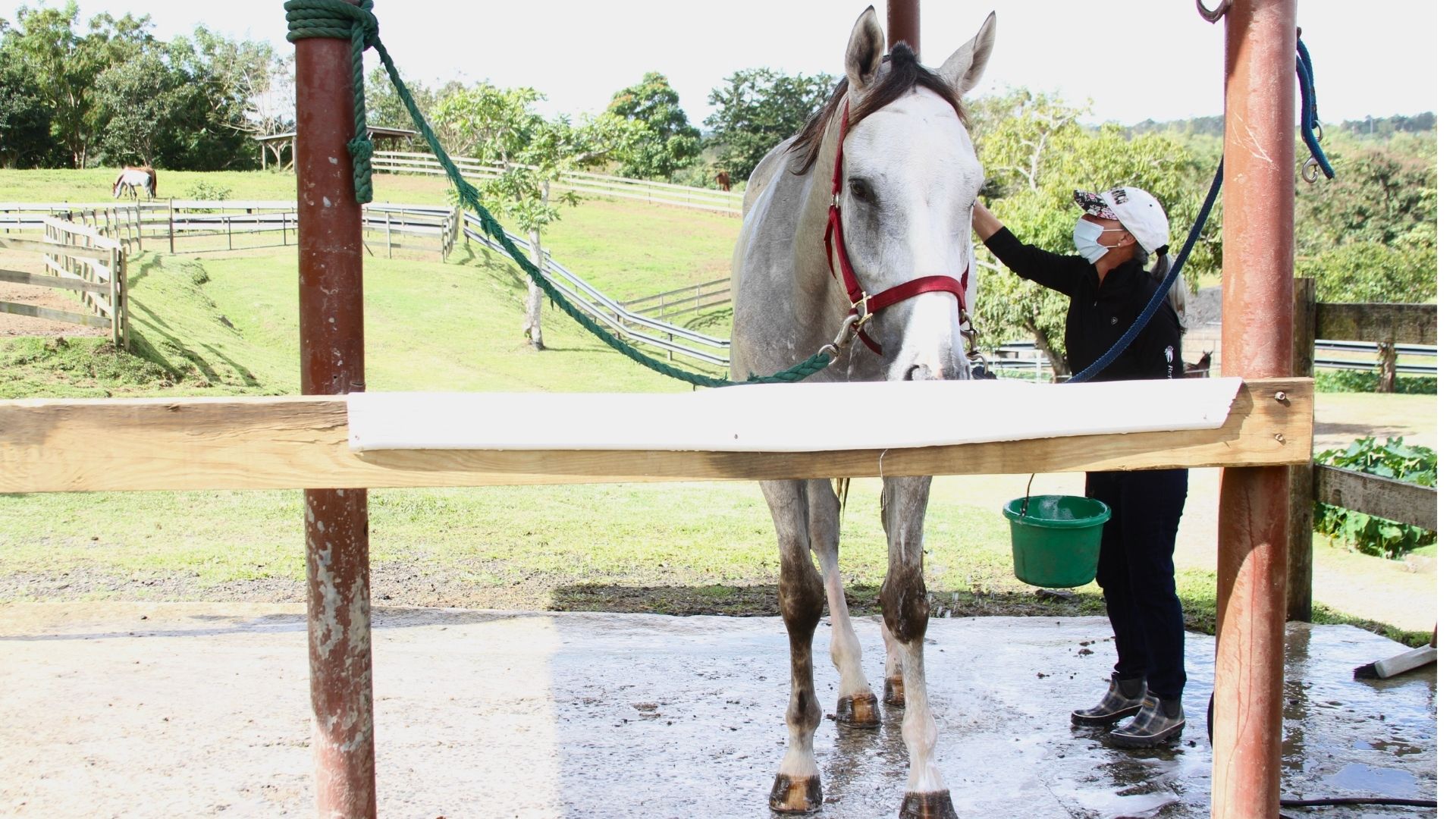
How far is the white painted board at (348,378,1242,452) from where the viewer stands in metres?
1.85

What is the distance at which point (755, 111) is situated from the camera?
63.7 metres

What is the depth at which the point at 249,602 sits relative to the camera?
5801 mm

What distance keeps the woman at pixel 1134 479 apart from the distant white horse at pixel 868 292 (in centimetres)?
44

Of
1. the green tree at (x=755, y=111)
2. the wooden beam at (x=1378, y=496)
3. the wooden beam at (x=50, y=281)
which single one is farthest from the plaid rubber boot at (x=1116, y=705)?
the green tree at (x=755, y=111)

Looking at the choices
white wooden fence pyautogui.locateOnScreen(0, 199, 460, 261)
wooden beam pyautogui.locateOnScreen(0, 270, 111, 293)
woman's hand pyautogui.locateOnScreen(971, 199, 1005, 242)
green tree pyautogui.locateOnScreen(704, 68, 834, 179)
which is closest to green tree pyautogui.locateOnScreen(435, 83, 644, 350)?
white wooden fence pyautogui.locateOnScreen(0, 199, 460, 261)

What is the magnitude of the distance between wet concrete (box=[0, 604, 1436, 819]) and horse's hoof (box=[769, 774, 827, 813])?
5 centimetres

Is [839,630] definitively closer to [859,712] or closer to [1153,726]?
[859,712]

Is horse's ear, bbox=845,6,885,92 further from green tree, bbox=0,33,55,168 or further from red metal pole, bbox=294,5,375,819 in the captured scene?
green tree, bbox=0,33,55,168

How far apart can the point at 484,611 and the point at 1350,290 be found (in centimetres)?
3129

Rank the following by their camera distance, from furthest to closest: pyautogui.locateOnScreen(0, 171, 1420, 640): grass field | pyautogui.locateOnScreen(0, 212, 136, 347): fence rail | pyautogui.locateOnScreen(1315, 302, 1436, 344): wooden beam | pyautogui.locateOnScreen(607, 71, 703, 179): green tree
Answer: pyautogui.locateOnScreen(607, 71, 703, 179): green tree → pyautogui.locateOnScreen(0, 212, 136, 347): fence rail → pyautogui.locateOnScreen(0, 171, 1420, 640): grass field → pyautogui.locateOnScreen(1315, 302, 1436, 344): wooden beam

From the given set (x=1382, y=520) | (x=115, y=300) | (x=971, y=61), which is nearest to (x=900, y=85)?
(x=971, y=61)

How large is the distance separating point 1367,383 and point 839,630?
29537mm

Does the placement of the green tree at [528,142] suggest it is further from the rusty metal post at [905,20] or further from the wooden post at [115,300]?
the rusty metal post at [905,20]

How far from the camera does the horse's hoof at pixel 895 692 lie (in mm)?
4230
